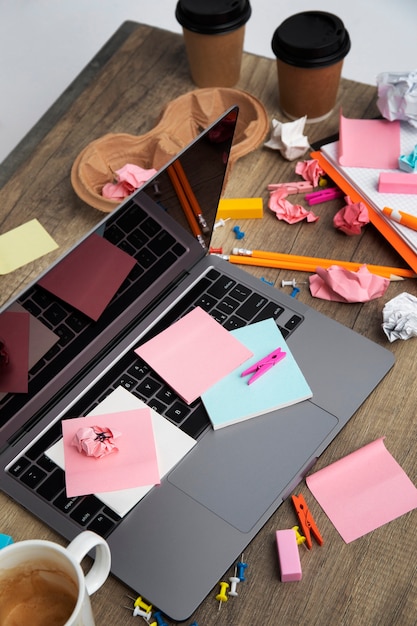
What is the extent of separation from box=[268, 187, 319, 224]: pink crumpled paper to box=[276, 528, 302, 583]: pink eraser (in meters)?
0.50

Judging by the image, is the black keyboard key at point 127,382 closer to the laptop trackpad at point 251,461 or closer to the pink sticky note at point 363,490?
the laptop trackpad at point 251,461

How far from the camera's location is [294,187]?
1.21 metres

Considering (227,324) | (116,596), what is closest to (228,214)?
(227,324)

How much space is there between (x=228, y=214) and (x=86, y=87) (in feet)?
1.39

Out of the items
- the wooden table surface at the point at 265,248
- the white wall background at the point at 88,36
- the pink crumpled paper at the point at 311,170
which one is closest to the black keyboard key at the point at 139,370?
the wooden table surface at the point at 265,248

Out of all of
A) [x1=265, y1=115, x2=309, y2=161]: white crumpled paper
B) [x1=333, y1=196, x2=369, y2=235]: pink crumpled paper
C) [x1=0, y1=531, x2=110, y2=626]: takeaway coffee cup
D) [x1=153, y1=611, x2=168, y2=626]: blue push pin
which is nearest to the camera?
[x1=0, y1=531, x2=110, y2=626]: takeaway coffee cup

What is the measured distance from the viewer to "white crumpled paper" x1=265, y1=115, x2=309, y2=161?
1243 millimetres

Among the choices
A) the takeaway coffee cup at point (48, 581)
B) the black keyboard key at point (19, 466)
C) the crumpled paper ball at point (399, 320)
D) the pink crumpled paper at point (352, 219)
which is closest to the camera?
the takeaway coffee cup at point (48, 581)

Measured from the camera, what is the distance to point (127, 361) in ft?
3.31

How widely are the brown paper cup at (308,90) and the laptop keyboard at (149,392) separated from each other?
377 millimetres

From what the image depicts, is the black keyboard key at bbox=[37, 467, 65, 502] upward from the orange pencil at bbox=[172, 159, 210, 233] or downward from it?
downward

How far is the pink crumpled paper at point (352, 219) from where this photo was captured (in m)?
1.14

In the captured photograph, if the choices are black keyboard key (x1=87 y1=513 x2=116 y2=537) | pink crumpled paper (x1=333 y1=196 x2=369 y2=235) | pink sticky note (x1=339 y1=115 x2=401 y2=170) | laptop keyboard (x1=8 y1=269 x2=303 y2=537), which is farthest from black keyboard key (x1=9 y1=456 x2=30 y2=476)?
pink sticky note (x1=339 y1=115 x2=401 y2=170)

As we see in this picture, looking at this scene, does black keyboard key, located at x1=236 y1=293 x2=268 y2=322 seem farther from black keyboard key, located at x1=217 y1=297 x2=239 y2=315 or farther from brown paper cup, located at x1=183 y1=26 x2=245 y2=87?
brown paper cup, located at x1=183 y1=26 x2=245 y2=87
